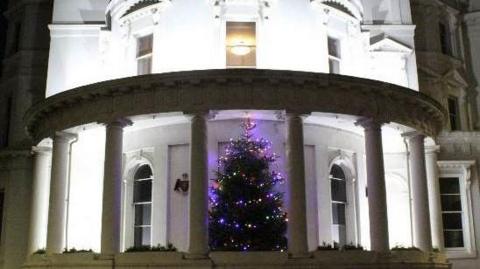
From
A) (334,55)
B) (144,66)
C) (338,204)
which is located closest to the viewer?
(144,66)

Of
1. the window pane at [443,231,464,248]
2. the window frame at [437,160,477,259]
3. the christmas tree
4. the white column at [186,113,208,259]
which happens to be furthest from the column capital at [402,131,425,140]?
the window pane at [443,231,464,248]

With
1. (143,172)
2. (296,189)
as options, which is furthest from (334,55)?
(143,172)

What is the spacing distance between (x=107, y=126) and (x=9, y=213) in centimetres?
1258

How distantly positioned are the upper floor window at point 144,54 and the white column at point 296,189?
6.59 metres

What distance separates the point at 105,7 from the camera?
27594 mm

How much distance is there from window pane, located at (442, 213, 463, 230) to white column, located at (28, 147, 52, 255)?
18.5 metres

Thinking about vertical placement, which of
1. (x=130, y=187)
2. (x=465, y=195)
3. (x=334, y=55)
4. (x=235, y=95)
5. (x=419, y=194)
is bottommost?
(x=419, y=194)

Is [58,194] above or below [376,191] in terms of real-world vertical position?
above

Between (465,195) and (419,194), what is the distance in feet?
28.5

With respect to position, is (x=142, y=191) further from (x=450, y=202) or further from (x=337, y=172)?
(x=450, y=202)

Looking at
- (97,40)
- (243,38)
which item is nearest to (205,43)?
(243,38)

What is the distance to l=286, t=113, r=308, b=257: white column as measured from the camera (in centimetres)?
1867

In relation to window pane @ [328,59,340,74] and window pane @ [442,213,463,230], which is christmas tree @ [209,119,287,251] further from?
window pane @ [442,213,463,230]

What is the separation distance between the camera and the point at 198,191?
1877 cm
